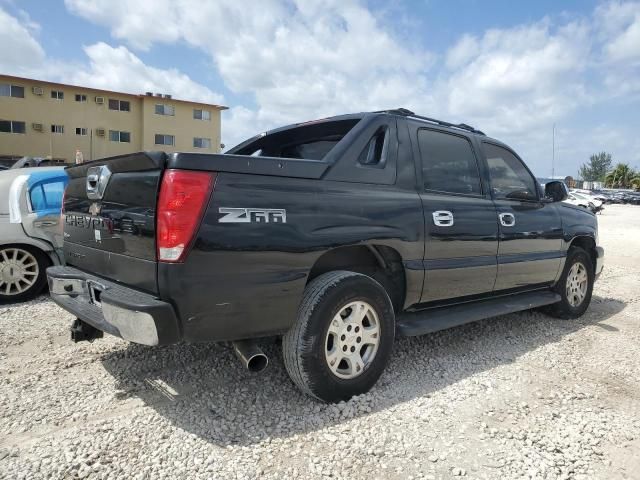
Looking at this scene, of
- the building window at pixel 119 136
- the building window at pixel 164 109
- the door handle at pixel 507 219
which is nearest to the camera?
the door handle at pixel 507 219

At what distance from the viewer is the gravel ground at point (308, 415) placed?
2266 millimetres

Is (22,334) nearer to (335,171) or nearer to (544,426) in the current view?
(335,171)

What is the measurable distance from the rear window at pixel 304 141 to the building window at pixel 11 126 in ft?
112

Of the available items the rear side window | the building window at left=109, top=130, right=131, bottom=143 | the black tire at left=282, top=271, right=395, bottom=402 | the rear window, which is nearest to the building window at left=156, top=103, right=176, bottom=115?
the building window at left=109, top=130, right=131, bottom=143

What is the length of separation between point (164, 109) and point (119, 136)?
3.96 m

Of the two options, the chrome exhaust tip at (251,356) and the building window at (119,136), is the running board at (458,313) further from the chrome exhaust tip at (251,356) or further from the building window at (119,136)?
the building window at (119,136)

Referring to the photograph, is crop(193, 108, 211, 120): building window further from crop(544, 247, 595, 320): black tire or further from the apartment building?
crop(544, 247, 595, 320): black tire

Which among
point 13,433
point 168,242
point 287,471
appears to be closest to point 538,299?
point 287,471

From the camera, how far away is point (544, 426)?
8.86 ft

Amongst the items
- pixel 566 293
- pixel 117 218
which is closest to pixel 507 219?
pixel 566 293

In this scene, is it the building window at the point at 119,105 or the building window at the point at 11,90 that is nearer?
the building window at the point at 11,90

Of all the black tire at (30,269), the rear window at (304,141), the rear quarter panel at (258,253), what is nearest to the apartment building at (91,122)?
the black tire at (30,269)

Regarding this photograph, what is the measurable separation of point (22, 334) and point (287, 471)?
300cm

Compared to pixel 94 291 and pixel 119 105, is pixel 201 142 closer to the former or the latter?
pixel 119 105
